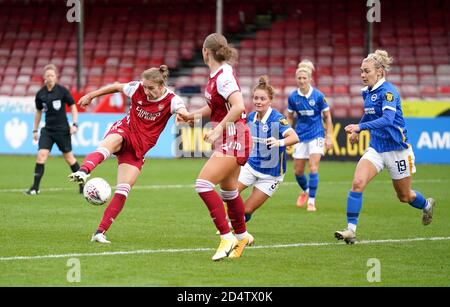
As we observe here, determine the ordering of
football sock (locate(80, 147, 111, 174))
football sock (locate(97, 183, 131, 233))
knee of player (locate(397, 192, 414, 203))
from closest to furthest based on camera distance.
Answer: football sock (locate(80, 147, 111, 174)), football sock (locate(97, 183, 131, 233)), knee of player (locate(397, 192, 414, 203))

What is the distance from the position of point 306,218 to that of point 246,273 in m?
5.06

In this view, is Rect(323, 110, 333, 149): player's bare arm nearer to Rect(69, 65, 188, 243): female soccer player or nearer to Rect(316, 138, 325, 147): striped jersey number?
A: Rect(316, 138, 325, 147): striped jersey number

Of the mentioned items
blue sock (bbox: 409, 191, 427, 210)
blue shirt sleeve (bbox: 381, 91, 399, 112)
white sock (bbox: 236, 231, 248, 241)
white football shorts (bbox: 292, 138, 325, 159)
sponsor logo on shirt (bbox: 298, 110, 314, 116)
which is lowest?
white sock (bbox: 236, 231, 248, 241)

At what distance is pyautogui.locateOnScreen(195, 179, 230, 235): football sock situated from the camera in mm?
9133

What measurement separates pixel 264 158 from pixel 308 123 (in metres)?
3.95

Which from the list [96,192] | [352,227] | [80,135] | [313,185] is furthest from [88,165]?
[80,135]

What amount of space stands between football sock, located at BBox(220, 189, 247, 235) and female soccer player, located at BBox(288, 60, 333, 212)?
18.3ft

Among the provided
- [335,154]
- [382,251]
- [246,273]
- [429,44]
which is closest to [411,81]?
[429,44]

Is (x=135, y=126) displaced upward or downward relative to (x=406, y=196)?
upward

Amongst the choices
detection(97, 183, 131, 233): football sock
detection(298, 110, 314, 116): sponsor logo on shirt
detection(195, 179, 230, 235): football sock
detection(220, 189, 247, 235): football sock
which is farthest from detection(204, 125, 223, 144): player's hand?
detection(298, 110, 314, 116): sponsor logo on shirt

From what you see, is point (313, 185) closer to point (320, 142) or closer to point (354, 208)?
point (320, 142)

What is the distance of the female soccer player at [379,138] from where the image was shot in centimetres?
1075

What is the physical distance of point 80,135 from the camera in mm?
25625

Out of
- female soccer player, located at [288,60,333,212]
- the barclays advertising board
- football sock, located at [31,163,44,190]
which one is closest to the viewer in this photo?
female soccer player, located at [288,60,333,212]
